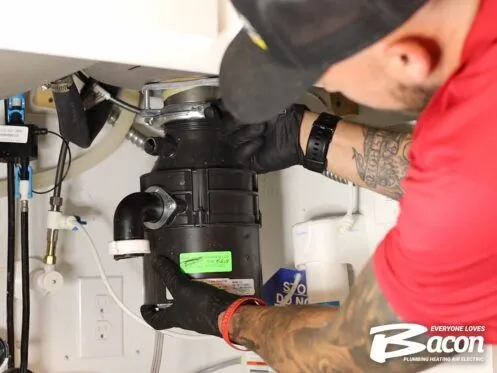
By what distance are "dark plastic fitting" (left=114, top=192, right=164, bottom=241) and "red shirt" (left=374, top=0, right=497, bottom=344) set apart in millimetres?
449

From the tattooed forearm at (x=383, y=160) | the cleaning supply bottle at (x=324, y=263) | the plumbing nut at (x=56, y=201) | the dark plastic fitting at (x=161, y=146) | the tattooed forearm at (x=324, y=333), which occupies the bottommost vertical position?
the tattooed forearm at (x=324, y=333)

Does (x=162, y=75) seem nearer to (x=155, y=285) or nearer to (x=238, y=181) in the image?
(x=238, y=181)

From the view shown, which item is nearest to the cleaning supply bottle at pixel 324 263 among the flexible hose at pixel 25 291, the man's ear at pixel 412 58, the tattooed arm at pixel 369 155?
the tattooed arm at pixel 369 155

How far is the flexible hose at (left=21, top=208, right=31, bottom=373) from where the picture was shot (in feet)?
3.75

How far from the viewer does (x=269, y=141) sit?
1.17m

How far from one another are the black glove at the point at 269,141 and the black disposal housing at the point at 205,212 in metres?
0.02

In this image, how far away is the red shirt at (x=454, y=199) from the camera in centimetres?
64

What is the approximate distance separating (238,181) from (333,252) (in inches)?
9.6

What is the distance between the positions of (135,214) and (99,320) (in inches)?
11.5

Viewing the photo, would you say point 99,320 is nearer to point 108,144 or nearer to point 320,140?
point 108,144

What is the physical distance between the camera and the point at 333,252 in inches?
49.8

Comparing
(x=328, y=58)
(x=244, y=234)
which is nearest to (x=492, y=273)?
(x=328, y=58)

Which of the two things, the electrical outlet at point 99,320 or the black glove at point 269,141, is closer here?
the black glove at point 269,141

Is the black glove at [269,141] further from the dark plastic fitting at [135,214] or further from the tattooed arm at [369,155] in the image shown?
the dark plastic fitting at [135,214]
